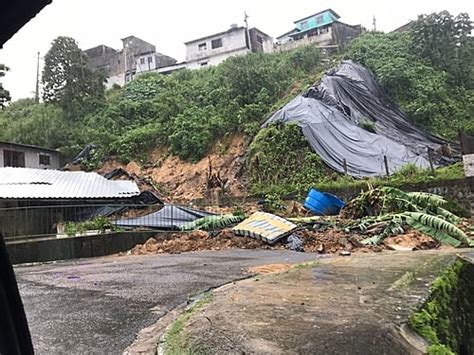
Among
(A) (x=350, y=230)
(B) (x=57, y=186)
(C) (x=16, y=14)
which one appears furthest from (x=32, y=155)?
(C) (x=16, y=14)

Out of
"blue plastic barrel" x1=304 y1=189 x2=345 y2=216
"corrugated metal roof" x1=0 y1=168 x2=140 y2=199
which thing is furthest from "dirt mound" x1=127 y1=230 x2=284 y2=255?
"corrugated metal roof" x1=0 y1=168 x2=140 y2=199

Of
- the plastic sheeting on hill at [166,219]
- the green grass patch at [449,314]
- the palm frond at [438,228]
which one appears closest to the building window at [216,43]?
the plastic sheeting on hill at [166,219]

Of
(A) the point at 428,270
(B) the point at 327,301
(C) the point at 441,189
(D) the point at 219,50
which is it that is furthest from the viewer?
(D) the point at 219,50

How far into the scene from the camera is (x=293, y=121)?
20656 mm

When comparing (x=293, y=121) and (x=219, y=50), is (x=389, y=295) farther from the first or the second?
(x=219, y=50)

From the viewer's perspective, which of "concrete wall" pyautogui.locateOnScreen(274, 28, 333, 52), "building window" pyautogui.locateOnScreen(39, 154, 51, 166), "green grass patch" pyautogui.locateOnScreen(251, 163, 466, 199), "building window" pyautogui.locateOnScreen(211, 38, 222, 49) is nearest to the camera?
"green grass patch" pyautogui.locateOnScreen(251, 163, 466, 199)

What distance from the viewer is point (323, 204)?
49.3ft

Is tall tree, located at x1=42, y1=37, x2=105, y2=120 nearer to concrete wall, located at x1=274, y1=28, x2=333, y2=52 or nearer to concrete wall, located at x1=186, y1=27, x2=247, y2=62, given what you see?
concrete wall, located at x1=186, y1=27, x2=247, y2=62

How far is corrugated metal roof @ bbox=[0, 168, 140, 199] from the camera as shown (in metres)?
15.2

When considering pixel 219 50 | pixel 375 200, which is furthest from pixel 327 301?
pixel 219 50

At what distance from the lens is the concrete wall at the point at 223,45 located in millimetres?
36938

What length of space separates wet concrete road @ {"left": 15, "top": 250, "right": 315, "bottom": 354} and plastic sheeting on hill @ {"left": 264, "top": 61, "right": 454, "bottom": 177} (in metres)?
10.3

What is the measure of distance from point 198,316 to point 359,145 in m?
17.0

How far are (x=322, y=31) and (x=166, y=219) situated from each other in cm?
2722
